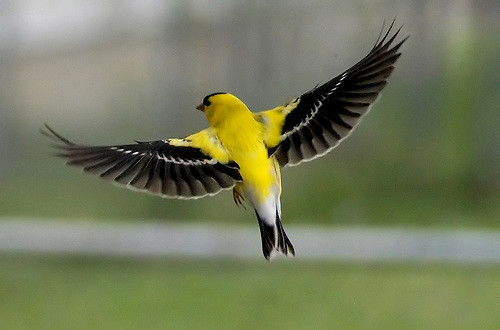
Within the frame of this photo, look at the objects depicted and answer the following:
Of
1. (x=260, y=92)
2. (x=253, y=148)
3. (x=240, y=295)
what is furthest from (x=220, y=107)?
(x=240, y=295)

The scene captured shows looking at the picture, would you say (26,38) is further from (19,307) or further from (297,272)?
(297,272)

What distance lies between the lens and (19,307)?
2.95 m

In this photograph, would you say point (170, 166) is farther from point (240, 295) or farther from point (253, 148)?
point (240, 295)

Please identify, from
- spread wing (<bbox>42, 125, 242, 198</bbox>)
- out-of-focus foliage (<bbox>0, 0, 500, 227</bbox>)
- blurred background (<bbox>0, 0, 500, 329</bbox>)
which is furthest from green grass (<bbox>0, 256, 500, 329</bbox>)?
spread wing (<bbox>42, 125, 242, 198</bbox>)

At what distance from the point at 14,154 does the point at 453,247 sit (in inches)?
66.8

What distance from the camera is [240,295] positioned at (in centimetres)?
301

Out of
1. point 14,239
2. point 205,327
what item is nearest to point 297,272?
point 205,327

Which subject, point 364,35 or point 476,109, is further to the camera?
point 476,109

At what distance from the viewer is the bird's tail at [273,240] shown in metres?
0.70

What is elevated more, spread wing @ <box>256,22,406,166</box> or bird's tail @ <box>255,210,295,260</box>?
spread wing @ <box>256,22,406,166</box>

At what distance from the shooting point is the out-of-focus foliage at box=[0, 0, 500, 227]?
6.36ft

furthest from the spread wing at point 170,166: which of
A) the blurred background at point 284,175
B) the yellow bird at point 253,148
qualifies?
the blurred background at point 284,175

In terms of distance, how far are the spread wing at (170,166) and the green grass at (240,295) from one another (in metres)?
2.15

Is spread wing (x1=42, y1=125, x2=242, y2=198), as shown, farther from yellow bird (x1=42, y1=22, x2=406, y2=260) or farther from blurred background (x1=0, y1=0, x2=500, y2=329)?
blurred background (x1=0, y1=0, x2=500, y2=329)
